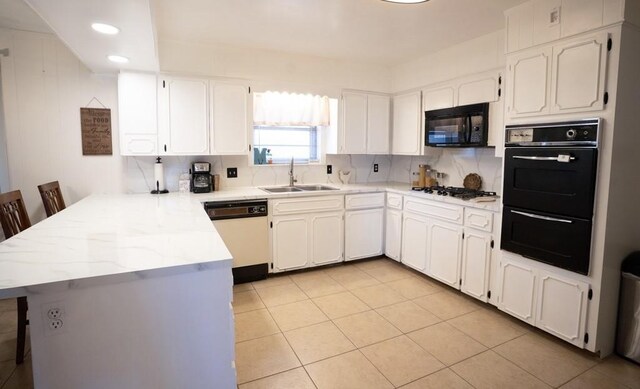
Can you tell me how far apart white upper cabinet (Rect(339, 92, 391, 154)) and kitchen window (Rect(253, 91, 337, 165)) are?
10.1 inches

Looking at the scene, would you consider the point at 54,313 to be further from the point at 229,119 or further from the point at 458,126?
the point at 458,126

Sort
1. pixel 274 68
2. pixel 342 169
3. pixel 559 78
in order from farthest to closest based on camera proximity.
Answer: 1. pixel 342 169
2. pixel 274 68
3. pixel 559 78

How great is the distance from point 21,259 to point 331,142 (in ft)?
10.8

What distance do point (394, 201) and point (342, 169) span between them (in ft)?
2.96

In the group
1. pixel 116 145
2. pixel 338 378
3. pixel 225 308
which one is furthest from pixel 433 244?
pixel 116 145

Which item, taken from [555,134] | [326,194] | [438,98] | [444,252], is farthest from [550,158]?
[326,194]

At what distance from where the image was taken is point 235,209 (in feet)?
11.0

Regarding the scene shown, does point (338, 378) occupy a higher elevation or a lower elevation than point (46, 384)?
lower

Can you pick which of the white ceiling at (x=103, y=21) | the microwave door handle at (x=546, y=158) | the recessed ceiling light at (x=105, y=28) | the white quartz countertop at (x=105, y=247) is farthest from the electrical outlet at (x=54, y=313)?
the microwave door handle at (x=546, y=158)

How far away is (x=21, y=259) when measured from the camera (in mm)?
1405

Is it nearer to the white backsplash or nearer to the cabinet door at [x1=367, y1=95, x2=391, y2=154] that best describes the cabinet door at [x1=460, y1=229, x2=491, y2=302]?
the white backsplash

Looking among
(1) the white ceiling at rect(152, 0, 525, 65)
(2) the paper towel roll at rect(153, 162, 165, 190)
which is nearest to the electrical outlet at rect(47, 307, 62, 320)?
(1) the white ceiling at rect(152, 0, 525, 65)

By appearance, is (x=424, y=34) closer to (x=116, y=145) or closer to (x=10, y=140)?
(x=116, y=145)

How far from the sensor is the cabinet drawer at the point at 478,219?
9.32 feet
